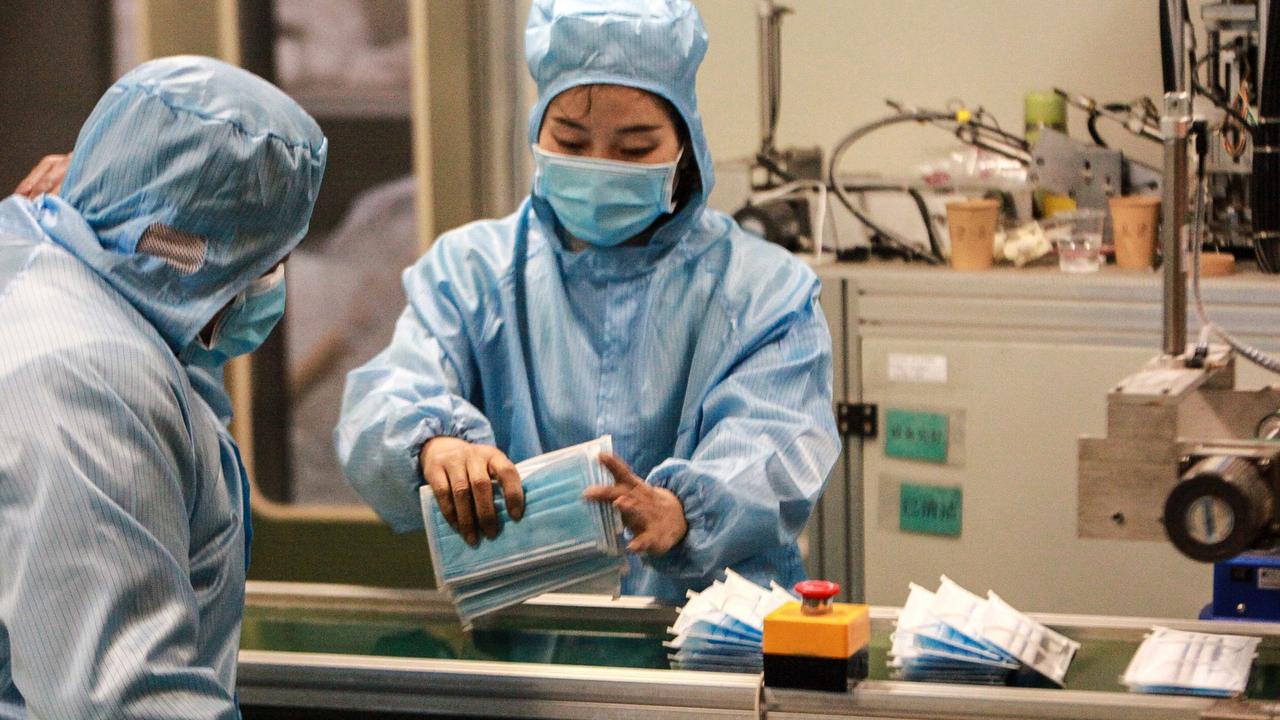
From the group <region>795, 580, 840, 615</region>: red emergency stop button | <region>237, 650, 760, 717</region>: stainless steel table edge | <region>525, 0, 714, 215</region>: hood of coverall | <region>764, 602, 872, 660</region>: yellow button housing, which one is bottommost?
<region>237, 650, 760, 717</region>: stainless steel table edge

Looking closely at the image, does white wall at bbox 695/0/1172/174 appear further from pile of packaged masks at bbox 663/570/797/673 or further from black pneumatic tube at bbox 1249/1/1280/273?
pile of packaged masks at bbox 663/570/797/673

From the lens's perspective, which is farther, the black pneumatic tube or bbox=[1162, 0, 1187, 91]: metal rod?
the black pneumatic tube

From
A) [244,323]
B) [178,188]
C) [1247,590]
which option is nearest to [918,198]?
[1247,590]

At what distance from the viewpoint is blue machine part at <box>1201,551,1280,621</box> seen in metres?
1.83

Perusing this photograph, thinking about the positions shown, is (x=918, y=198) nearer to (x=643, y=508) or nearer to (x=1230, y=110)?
(x=1230, y=110)

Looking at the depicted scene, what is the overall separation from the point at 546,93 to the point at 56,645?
966 mm

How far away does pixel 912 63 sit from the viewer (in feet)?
10.9

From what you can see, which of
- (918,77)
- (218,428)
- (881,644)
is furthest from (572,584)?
(918,77)

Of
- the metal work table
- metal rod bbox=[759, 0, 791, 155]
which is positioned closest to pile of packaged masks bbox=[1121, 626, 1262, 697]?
the metal work table

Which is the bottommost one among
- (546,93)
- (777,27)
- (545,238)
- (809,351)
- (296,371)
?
(296,371)

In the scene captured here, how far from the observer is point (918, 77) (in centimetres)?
333

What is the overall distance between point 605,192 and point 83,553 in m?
0.87

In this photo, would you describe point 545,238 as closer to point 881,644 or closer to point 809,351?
point 809,351

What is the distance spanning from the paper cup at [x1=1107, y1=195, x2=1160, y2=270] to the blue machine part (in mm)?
840
